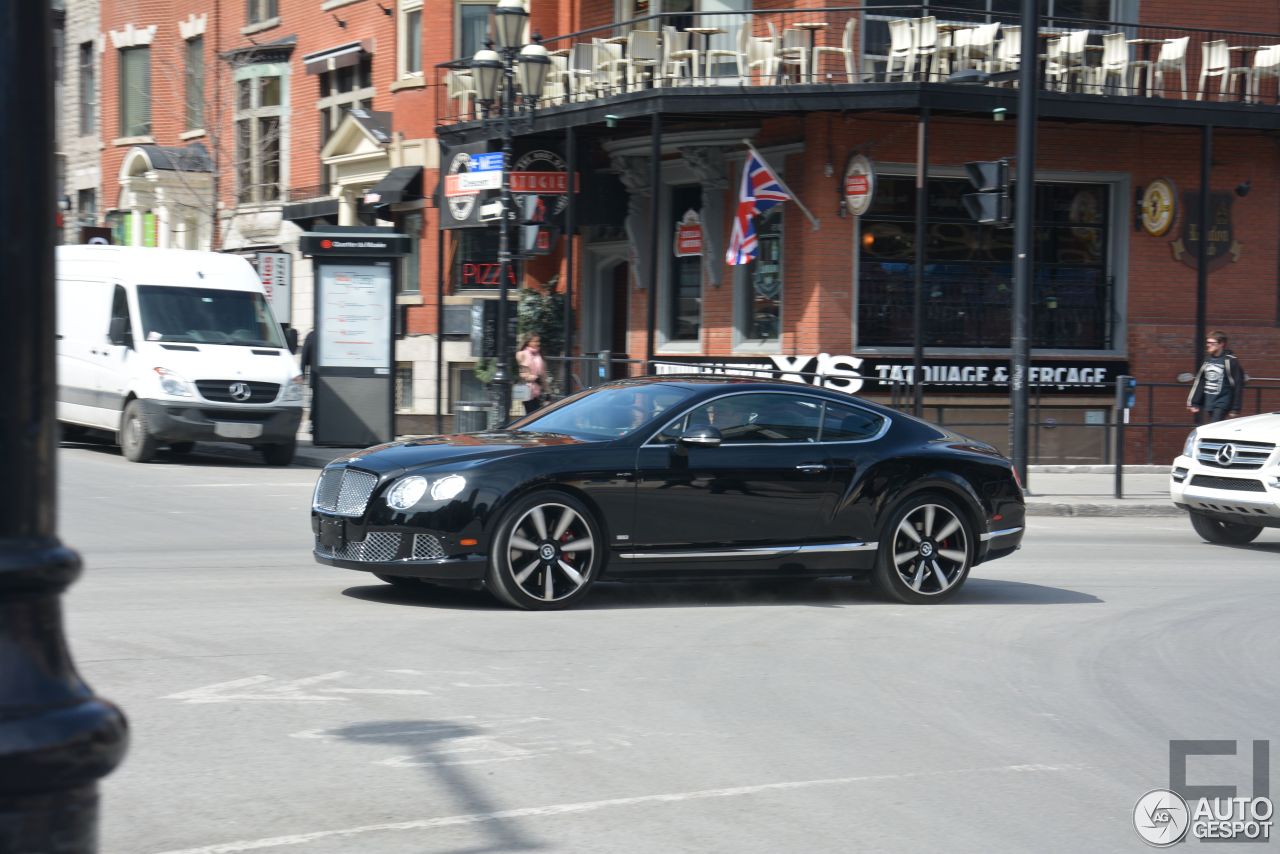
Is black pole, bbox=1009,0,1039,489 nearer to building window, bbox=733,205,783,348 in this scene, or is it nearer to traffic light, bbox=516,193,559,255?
building window, bbox=733,205,783,348

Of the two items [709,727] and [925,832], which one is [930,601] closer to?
[709,727]

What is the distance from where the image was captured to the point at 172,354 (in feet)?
66.1

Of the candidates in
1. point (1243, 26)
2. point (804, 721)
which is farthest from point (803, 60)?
point (804, 721)

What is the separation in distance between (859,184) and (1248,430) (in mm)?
8643

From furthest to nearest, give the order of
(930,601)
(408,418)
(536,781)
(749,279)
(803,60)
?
(408,418) → (749,279) → (803,60) → (930,601) → (536,781)

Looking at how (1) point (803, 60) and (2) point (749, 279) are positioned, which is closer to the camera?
(1) point (803, 60)

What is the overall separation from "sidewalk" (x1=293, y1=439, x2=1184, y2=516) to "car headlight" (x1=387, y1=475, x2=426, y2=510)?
10.3 metres

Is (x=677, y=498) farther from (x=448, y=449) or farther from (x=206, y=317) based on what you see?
(x=206, y=317)

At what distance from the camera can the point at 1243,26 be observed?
81.5 feet

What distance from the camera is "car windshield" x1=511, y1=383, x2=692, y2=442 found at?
34.0 ft

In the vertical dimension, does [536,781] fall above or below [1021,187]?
below

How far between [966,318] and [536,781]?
18.5 m

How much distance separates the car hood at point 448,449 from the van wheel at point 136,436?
10605mm

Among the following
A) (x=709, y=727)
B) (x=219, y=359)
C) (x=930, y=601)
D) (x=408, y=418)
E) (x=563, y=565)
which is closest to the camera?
(x=709, y=727)
